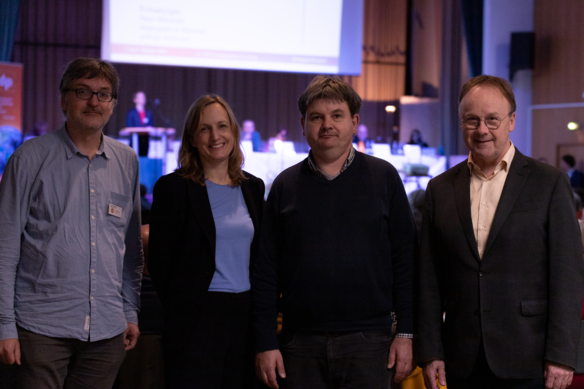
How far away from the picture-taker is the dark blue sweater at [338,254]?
1660 mm

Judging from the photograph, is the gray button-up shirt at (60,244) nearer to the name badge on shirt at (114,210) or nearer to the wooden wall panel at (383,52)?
the name badge on shirt at (114,210)

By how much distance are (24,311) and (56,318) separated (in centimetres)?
10

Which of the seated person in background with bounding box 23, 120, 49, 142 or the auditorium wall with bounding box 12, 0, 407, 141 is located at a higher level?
the auditorium wall with bounding box 12, 0, 407, 141

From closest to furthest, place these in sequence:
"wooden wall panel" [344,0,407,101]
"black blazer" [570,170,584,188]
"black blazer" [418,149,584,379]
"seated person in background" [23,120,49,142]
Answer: "black blazer" [418,149,584,379]
"black blazer" [570,170,584,188]
"seated person in background" [23,120,49,142]
"wooden wall panel" [344,0,407,101]

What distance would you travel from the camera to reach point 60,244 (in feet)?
5.51

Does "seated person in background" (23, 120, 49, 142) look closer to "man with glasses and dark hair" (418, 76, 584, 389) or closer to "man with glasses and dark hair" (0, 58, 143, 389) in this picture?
"man with glasses and dark hair" (0, 58, 143, 389)

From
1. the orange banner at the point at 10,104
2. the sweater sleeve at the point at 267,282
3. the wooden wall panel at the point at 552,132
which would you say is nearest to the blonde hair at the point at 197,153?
the sweater sleeve at the point at 267,282

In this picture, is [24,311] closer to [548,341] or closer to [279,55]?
[548,341]

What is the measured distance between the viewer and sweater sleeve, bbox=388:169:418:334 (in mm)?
1716

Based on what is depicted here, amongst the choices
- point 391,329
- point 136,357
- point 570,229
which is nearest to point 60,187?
point 136,357

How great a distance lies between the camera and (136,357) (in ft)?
6.66

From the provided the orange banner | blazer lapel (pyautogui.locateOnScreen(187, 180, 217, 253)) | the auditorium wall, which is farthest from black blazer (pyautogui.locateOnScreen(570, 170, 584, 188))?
the orange banner

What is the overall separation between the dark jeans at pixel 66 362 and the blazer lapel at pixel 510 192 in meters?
1.29

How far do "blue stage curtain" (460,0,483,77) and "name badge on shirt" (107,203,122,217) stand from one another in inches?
365
